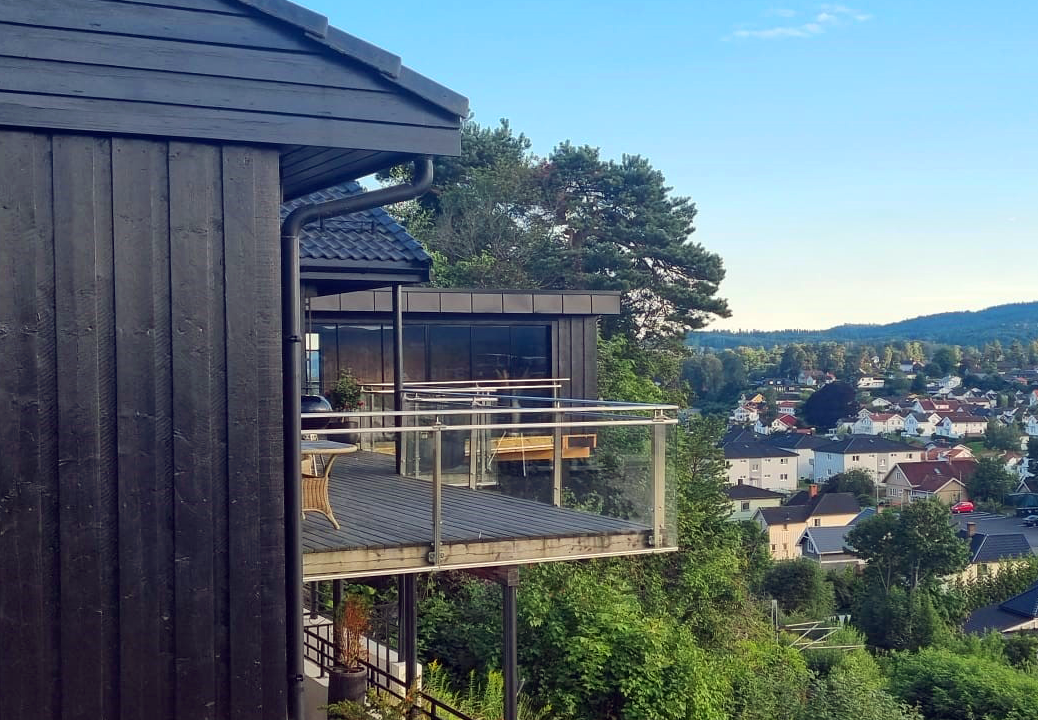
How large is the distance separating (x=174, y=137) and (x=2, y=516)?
165 centimetres

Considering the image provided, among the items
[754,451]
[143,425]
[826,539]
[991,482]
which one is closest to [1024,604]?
[826,539]

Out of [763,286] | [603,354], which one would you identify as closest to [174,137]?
[603,354]

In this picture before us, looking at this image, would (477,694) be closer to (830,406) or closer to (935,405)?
(830,406)

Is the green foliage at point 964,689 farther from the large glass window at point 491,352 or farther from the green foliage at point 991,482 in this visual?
the green foliage at point 991,482

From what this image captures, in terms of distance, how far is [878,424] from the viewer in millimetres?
128750

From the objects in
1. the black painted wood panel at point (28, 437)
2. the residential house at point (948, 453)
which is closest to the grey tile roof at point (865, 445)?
the residential house at point (948, 453)

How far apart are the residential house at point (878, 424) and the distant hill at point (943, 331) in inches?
1056

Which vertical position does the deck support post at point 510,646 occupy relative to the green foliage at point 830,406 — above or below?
above

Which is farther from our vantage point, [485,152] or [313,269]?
[485,152]

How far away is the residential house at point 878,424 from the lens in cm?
12775

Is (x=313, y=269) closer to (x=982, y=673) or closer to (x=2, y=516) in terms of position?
(x=2, y=516)

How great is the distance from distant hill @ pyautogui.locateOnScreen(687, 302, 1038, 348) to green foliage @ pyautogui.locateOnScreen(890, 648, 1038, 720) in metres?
118

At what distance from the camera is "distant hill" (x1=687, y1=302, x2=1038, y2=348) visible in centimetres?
15700

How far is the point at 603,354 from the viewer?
1037 inches
